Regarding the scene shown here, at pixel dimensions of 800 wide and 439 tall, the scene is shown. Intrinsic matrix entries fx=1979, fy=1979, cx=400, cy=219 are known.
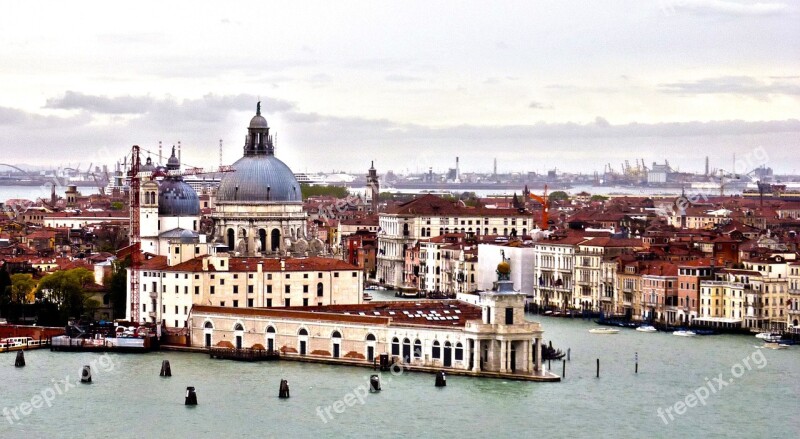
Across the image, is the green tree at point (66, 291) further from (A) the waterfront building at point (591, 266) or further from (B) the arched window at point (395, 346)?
(A) the waterfront building at point (591, 266)

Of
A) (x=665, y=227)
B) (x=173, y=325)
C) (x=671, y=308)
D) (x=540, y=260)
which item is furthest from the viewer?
(x=665, y=227)

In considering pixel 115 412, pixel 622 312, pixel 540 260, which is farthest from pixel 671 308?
pixel 115 412

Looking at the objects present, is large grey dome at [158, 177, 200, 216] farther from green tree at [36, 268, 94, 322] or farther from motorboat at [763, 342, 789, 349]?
motorboat at [763, 342, 789, 349]

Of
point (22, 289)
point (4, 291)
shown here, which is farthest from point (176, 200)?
point (4, 291)

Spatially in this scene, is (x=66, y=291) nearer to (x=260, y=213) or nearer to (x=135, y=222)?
(x=260, y=213)

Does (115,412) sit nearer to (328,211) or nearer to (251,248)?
(251,248)
